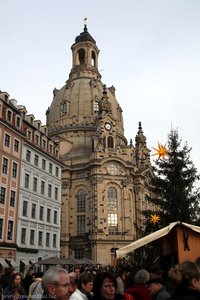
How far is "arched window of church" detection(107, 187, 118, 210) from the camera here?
212 feet

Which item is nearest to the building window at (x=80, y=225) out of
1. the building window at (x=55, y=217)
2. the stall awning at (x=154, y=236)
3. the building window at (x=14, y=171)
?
the building window at (x=55, y=217)

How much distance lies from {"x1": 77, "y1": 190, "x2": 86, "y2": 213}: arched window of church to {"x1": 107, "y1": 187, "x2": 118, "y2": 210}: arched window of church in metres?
5.04

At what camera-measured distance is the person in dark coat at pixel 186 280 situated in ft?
15.2

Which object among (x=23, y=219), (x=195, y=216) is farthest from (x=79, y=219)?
(x=195, y=216)

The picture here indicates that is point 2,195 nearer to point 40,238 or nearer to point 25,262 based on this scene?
point 25,262

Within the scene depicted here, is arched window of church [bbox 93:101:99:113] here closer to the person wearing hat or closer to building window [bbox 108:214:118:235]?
building window [bbox 108:214:118:235]

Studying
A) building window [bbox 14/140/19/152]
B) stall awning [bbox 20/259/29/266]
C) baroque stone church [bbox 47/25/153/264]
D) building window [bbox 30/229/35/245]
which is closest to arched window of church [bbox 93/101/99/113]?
baroque stone church [bbox 47/25/153/264]

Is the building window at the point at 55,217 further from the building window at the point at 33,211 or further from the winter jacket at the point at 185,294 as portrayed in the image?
the winter jacket at the point at 185,294

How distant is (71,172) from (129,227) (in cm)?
1578

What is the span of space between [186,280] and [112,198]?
200 feet

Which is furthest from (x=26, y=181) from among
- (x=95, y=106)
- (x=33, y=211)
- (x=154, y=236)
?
(x=95, y=106)

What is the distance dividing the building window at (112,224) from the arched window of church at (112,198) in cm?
163

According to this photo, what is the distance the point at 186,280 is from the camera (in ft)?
15.9

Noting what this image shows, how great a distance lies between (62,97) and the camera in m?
81.2
